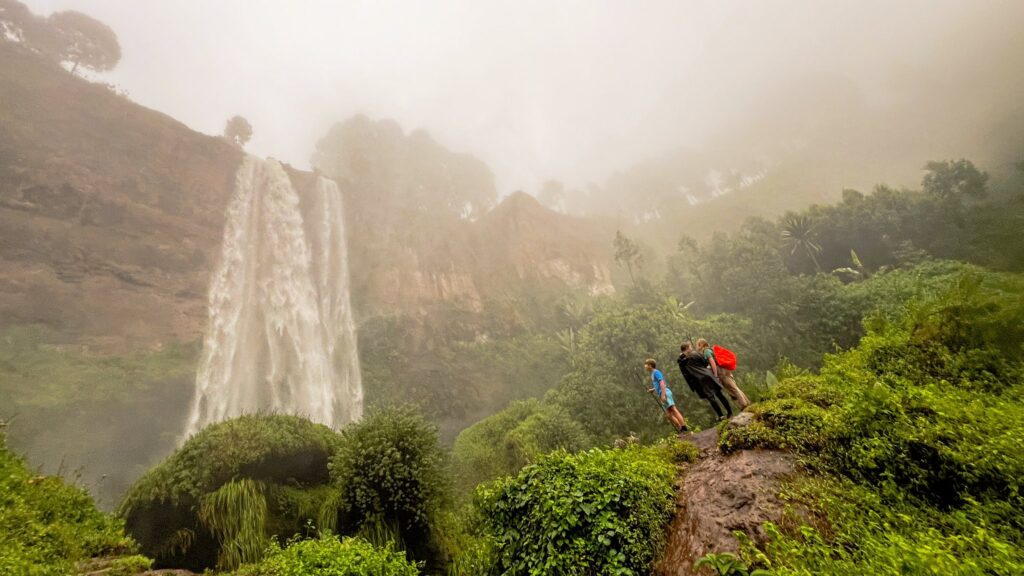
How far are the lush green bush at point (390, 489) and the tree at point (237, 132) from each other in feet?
196

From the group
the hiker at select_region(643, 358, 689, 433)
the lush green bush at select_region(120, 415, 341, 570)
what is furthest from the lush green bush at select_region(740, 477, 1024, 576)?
the lush green bush at select_region(120, 415, 341, 570)

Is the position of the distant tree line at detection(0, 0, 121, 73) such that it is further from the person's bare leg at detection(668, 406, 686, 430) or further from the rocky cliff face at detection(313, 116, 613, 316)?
the person's bare leg at detection(668, 406, 686, 430)

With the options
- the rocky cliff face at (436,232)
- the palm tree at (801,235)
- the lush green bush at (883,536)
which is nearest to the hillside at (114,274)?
the rocky cliff face at (436,232)

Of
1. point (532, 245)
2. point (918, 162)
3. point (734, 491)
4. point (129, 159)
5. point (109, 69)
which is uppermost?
point (109, 69)

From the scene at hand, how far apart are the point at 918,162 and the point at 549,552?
94.3m

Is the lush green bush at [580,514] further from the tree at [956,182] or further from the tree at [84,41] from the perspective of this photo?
the tree at [84,41]

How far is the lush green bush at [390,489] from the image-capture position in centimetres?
721

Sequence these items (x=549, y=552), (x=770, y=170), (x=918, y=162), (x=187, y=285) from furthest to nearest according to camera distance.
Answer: (x=770, y=170) → (x=918, y=162) → (x=187, y=285) → (x=549, y=552)

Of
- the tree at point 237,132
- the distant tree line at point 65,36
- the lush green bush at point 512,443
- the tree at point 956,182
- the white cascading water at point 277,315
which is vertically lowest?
the lush green bush at point 512,443

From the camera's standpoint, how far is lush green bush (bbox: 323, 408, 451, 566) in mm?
7207

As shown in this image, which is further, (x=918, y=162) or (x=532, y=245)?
(x=918, y=162)

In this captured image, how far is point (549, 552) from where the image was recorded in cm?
A: 329

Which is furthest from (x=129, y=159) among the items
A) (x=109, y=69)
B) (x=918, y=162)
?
(x=918, y=162)

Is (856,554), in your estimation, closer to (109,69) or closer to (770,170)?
(109,69)
